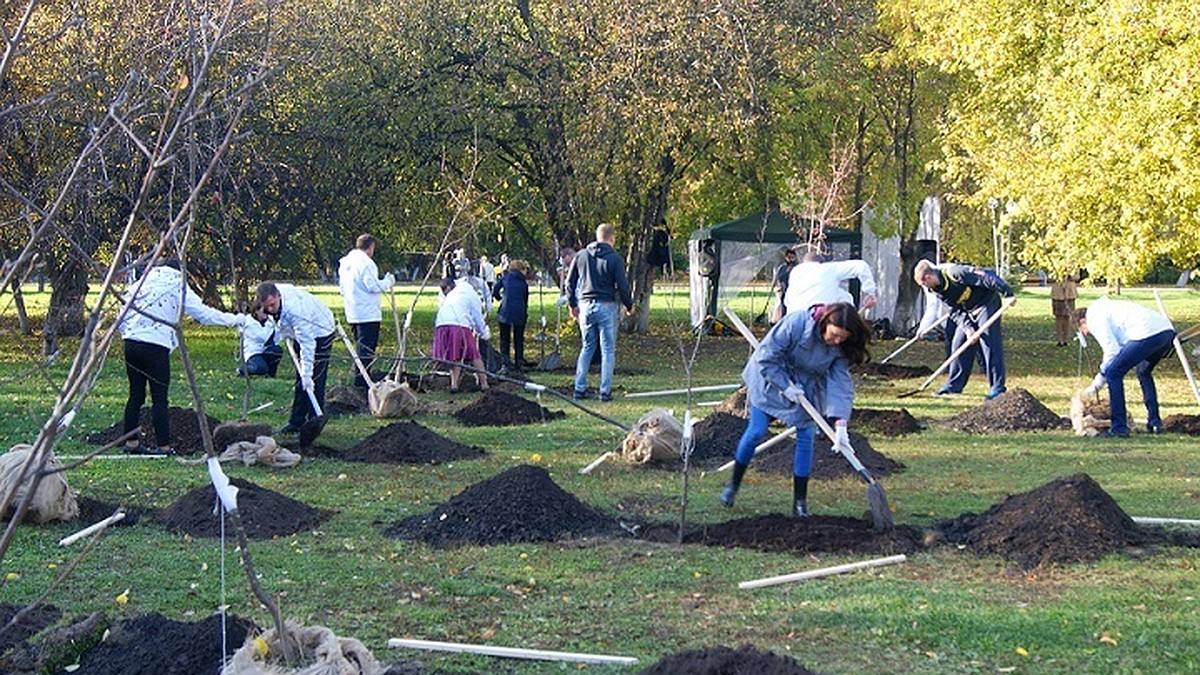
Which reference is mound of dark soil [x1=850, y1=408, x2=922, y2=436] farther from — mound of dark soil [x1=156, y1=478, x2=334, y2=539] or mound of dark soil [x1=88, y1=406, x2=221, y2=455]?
mound of dark soil [x1=156, y1=478, x2=334, y2=539]

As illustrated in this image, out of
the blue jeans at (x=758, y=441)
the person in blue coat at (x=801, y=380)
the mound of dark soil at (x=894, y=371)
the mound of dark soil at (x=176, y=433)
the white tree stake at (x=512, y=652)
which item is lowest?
the mound of dark soil at (x=894, y=371)

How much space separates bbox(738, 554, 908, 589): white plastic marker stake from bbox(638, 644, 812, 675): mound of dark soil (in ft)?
6.32

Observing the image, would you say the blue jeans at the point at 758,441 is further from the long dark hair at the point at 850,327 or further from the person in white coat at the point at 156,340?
the person in white coat at the point at 156,340

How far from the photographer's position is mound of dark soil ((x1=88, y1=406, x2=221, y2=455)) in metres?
11.7

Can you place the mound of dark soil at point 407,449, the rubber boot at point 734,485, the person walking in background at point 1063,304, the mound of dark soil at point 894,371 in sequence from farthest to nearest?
the person walking in background at point 1063,304 < the mound of dark soil at point 894,371 < the mound of dark soil at point 407,449 < the rubber boot at point 734,485

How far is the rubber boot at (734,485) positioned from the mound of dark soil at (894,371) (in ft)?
35.6

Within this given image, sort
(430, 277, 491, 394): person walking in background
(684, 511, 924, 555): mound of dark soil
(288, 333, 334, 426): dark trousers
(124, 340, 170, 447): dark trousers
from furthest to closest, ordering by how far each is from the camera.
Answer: (430, 277, 491, 394): person walking in background
(288, 333, 334, 426): dark trousers
(124, 340, 170, 447): dark trousers
(684, 511, 924, 555): mound of dark soil

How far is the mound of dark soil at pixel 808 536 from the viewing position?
7793 mm

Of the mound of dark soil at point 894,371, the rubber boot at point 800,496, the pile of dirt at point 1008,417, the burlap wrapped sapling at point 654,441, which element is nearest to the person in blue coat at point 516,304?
the mound of dark soil at point 894,371

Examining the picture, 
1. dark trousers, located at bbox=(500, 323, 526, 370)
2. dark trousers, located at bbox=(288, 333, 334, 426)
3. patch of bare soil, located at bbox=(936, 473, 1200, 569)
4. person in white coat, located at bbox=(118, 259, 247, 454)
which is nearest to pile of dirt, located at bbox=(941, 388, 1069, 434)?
patch of bare soil, located at bbox=(936, 473, 1200, 569)

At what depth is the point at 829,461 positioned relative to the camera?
10.6m

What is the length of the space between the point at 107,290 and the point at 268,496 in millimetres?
5719

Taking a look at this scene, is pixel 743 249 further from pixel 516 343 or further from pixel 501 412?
pixel 501 412

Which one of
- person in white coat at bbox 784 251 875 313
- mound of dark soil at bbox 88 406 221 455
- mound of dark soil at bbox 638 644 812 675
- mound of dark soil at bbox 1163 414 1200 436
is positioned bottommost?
mound of dark soil at bbox 1163 414 1200 436
